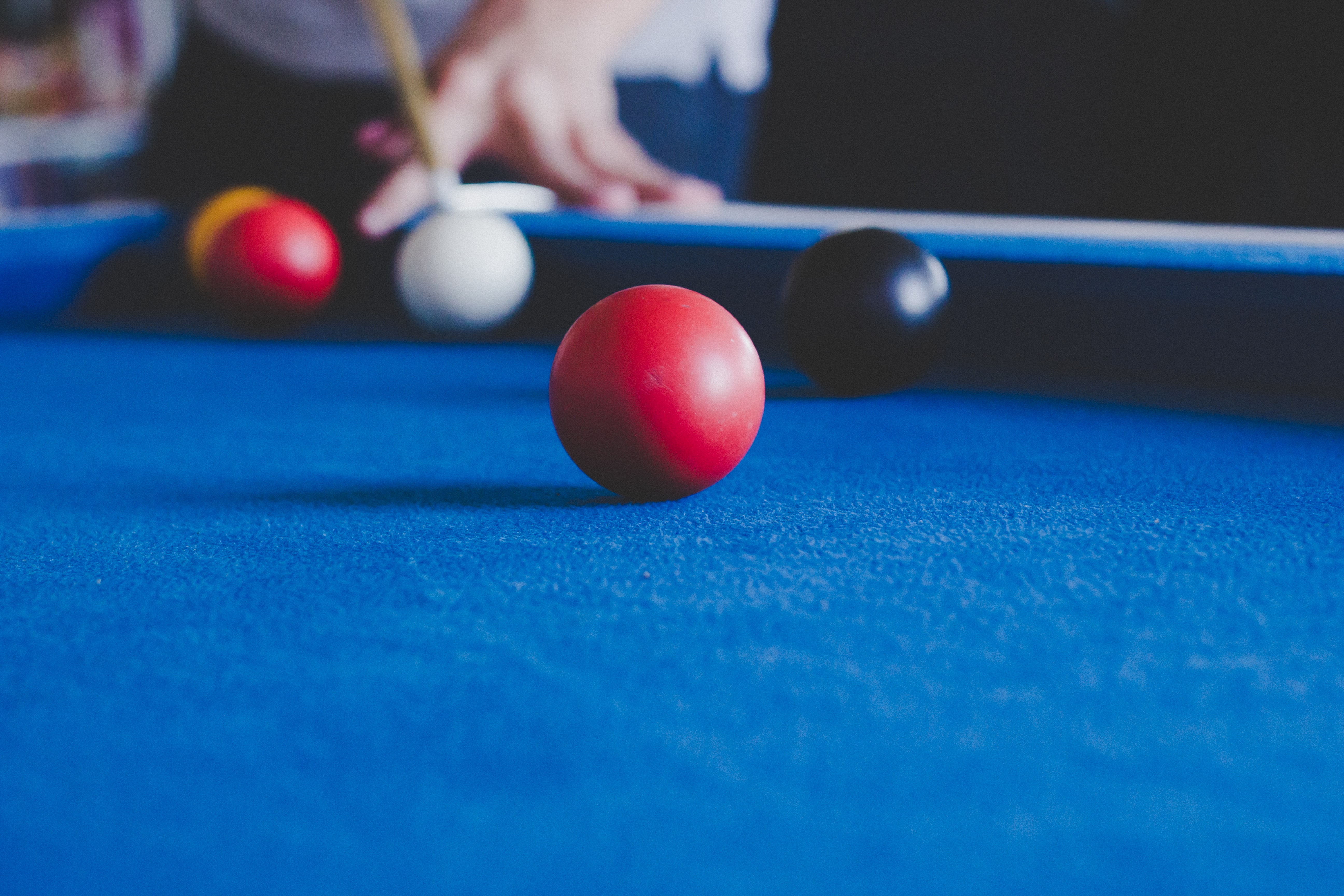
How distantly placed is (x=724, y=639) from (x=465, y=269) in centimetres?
174

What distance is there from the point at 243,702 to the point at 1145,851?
0.60 meters

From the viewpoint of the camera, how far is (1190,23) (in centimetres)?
422

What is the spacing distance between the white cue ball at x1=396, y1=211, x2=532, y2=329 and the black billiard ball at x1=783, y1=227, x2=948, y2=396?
75 cm

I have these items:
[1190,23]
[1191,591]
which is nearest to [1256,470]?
[1191,591]

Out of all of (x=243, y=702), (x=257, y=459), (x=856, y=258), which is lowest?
(x=257, y=459)

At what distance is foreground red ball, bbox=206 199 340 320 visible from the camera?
272 cm

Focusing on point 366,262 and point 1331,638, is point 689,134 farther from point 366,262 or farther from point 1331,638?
point 1331,638

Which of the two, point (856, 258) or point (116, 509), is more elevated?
point (856, 258)

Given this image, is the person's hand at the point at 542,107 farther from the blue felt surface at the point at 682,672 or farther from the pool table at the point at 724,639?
the blue felt surface at the point at 682,672

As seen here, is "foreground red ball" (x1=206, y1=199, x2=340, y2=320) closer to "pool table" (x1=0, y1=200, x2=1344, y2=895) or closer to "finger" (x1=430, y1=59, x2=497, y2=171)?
"finger" (x1=430, y1=59, x2=497, y2=171)

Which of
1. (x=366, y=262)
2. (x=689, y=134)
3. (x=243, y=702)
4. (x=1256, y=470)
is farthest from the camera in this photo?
(x=689, y=134)

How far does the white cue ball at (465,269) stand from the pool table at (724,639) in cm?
59

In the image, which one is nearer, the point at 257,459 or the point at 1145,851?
the point at 1145,851

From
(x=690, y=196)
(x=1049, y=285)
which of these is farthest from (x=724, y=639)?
(x=690, y=196)
